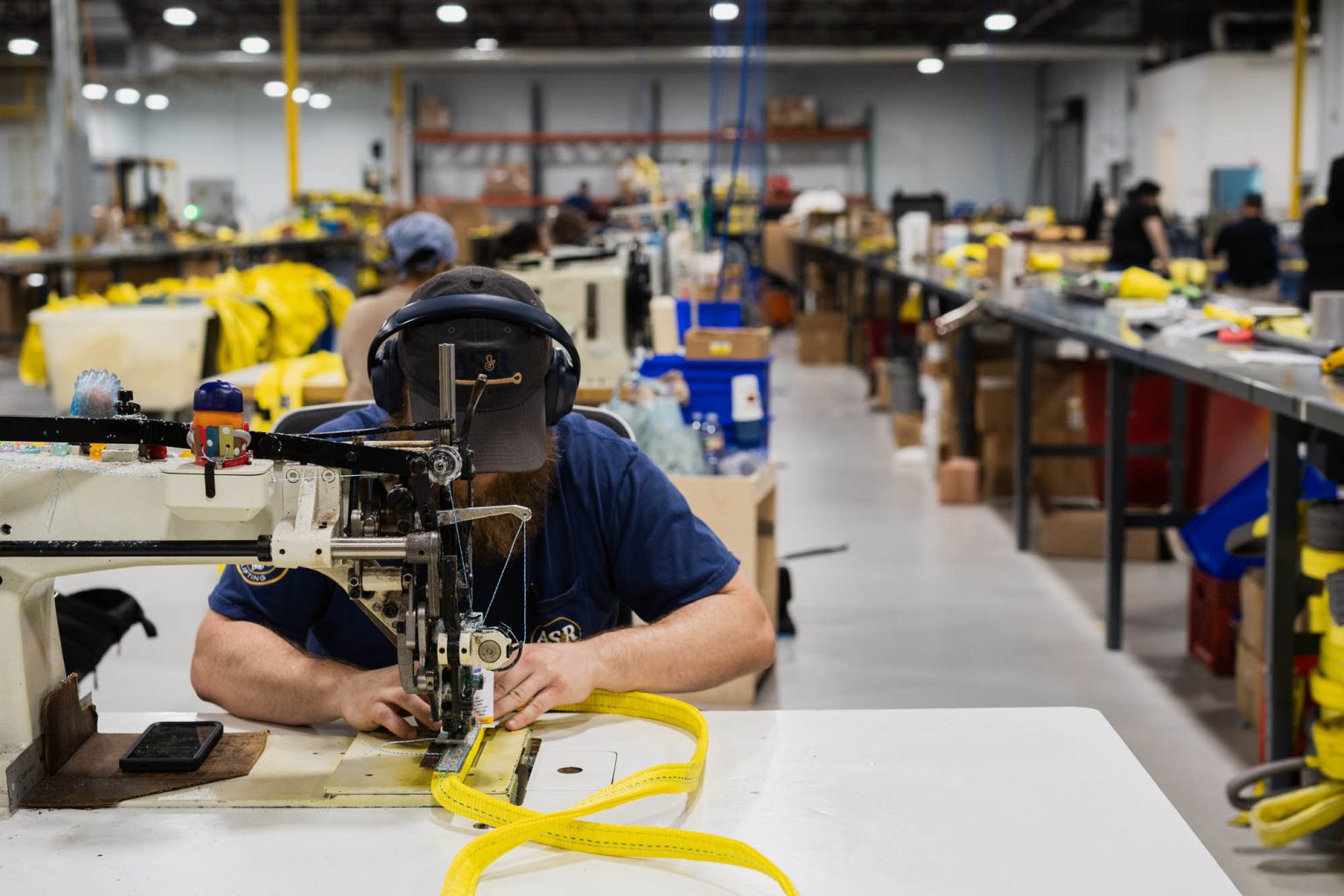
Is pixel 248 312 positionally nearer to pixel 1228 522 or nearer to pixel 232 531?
pixel 1228 522

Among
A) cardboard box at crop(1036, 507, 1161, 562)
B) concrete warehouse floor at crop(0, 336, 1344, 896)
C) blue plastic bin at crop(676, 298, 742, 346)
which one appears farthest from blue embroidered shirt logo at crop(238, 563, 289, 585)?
blue plastic bin at crop(676, 298, 742, 346)

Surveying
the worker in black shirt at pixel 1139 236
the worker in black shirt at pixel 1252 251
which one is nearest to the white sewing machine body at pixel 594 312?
the worker in black shirt at pixel 1139 236

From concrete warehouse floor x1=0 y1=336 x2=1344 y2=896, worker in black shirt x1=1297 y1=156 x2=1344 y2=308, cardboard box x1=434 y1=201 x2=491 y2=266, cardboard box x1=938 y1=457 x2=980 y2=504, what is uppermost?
cardboard box x1=434 y1=201 x2=491 y2=266

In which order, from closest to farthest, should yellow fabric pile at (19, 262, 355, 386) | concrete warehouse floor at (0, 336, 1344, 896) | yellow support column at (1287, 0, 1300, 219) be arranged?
concrete warehouse floor at (0, 336, 1344, 896) < yellow fabric pile at (19, 262, 355, 386) < yellow support column at (1287, 0, 1300, 219)

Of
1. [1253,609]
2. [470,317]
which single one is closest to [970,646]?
[1253,609]

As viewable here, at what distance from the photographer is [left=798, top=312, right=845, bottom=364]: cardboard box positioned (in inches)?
476

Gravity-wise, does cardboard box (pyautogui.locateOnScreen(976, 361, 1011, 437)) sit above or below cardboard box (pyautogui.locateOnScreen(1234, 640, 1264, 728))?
above

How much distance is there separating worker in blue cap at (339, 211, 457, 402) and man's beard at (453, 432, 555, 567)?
262 cm

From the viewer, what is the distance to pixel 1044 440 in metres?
5.81

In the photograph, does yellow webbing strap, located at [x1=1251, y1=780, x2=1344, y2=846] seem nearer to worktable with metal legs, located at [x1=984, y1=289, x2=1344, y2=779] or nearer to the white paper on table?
worktable with metal legs, located at [x1=984, y1=289, x2=1344, y2=779]

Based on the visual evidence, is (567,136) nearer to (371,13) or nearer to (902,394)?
(371,13)

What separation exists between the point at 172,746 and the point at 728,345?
2960 mm

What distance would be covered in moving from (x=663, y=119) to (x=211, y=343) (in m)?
15.6

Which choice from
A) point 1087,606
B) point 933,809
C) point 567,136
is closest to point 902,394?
point 1087,606
